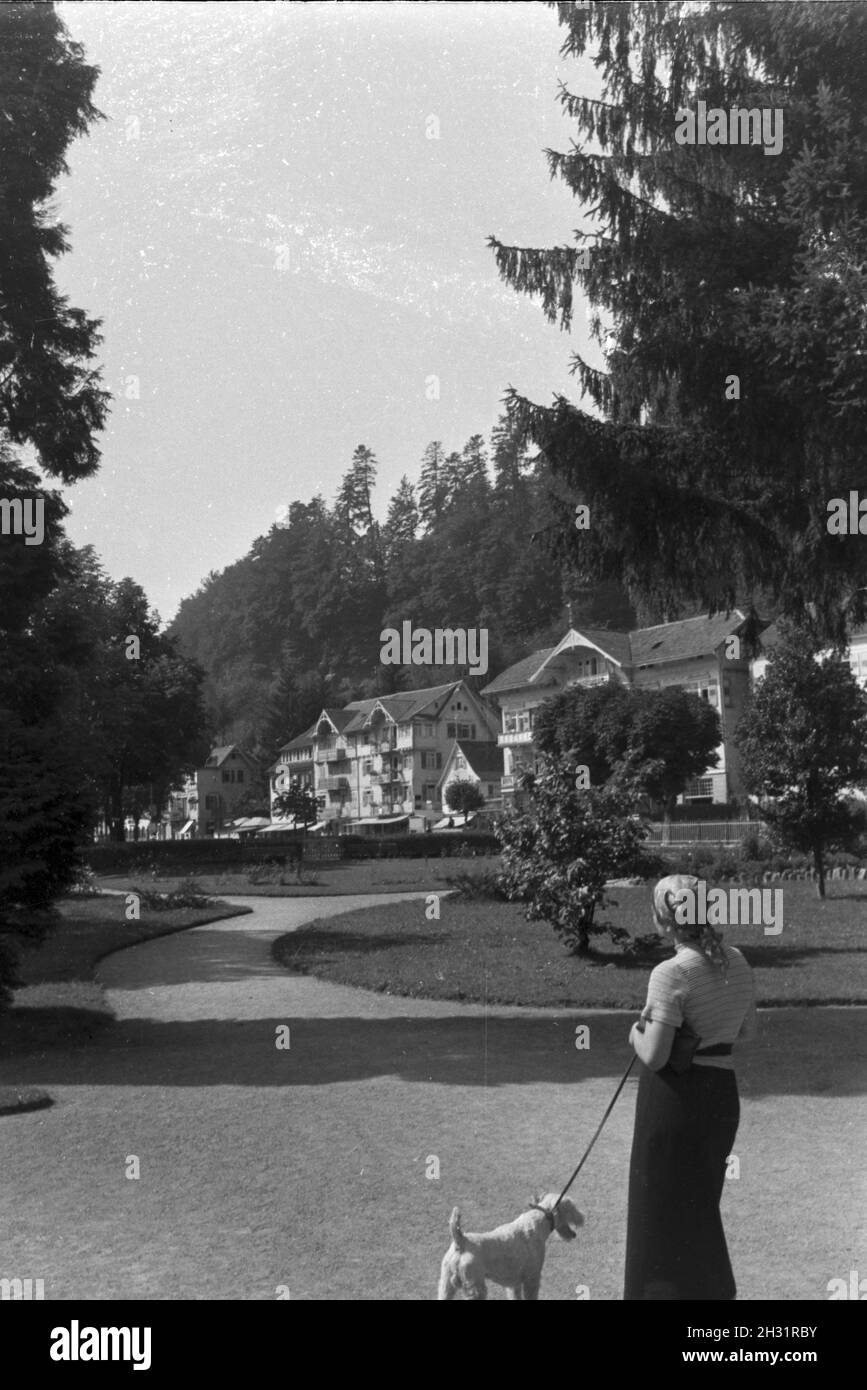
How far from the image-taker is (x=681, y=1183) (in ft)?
14.4

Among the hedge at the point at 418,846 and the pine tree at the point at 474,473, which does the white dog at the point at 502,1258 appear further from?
the hedge at the point at 418,846

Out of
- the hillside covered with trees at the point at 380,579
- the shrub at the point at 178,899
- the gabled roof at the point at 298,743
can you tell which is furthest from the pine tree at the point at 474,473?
the gabled roof at the point at 298,743

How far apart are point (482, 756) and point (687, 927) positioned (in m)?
48.1

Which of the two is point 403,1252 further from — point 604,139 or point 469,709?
point 469,709

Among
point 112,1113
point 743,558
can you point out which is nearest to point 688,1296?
point 112,1113

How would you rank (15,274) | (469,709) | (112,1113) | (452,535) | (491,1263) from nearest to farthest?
1. (491,1263)
2. (112,1113)
3. (15,274)
4. (452,535)
5. (469,709)

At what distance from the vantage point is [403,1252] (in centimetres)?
567

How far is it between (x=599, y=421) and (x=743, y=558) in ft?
6.15

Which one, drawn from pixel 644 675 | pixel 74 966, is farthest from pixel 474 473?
pixel 644 675

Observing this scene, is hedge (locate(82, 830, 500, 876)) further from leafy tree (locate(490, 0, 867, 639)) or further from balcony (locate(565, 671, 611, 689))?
leafy tree (locate(490, 0, 867, 639))

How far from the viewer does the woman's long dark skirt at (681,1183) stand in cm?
435

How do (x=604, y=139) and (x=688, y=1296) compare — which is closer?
(x=688, y=1296)

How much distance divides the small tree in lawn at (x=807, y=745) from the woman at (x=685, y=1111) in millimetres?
23072

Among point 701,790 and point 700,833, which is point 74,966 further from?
point 701,790
